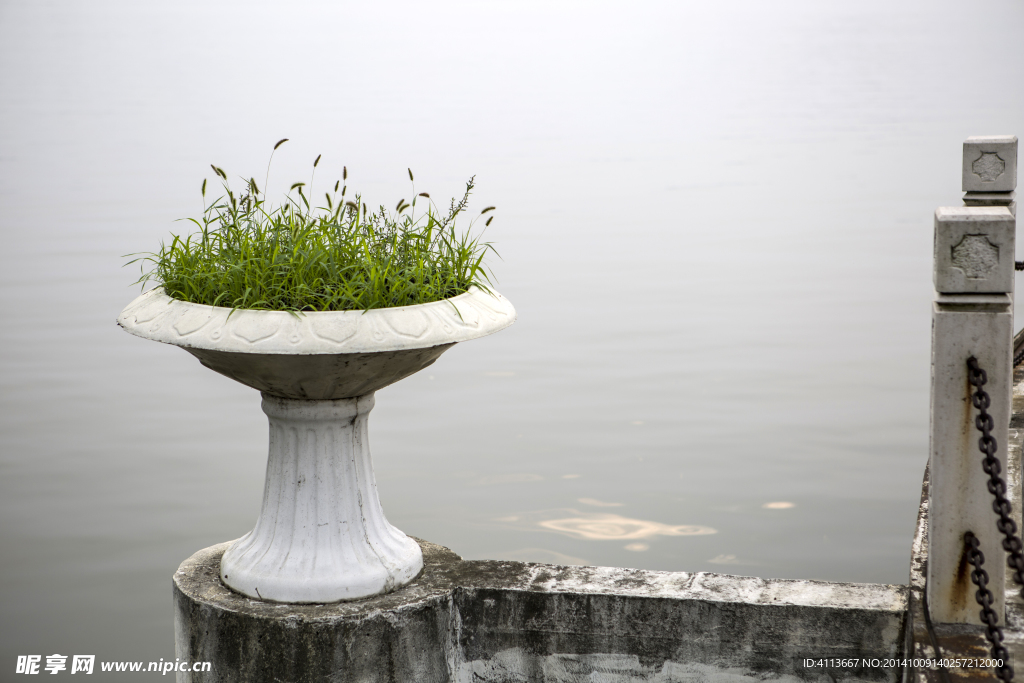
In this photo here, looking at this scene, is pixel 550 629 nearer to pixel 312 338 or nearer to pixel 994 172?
pixel 312 338

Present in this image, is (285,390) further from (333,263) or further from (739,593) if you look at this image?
(739,593)

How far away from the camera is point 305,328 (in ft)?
7.05

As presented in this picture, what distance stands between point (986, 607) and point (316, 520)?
1.65 m

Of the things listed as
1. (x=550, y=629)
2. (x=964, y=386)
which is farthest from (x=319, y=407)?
(x=964, y=386)

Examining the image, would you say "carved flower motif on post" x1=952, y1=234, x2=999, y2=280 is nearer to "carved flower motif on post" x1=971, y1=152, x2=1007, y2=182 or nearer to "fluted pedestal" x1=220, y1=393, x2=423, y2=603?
"carved flower motif on post" x1=971, y1=152, x2=1007, y2=182

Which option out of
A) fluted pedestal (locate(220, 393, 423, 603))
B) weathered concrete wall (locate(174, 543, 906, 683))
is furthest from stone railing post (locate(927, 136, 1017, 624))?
fluted pedestal (locate(220, 393, 423, 603))

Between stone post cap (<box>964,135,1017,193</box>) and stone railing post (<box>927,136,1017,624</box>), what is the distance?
2.93ft

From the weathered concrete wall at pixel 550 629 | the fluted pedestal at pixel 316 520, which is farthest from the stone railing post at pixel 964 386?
the fluted pedestal at pixel 316 520

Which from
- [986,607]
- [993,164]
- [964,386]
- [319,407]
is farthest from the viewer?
[993,164]

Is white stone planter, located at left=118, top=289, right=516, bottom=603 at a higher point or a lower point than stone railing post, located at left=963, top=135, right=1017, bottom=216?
lower

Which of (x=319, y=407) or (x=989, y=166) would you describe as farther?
(x=989, y=166)

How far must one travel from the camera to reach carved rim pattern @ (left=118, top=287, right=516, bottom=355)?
2.14 meters

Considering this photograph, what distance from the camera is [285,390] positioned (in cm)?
233

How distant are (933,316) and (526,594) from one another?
4.15 ft
